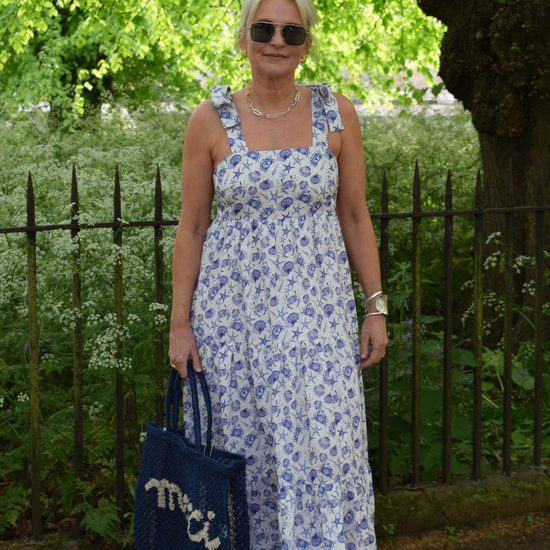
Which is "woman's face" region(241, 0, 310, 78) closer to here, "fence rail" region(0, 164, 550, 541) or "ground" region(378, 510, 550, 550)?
"fence rail" region(0, 164, 550, 541)

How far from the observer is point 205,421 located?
2.03m

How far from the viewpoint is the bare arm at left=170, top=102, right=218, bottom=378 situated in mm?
1989

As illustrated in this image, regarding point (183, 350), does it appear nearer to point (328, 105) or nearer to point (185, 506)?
point (185, 506)

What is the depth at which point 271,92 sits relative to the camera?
78.4 inches

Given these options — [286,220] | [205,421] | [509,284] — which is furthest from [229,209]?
[509,284]

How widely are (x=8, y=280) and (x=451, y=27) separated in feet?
10.5

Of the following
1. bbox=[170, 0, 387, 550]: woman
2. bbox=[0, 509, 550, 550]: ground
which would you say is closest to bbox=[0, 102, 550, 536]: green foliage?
bbox=[0, 509, 550, 550]: ground

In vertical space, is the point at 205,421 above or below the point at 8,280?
below

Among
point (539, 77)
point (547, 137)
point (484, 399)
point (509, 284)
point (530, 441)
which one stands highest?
point (539, 77)

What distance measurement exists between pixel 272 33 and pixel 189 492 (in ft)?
4.70

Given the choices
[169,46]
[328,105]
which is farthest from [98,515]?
[169,46]

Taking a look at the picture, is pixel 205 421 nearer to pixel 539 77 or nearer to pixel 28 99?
pixel 539 77

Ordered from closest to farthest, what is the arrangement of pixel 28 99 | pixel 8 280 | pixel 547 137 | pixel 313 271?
A: pixel 313 271
pixel 8 280
pixel 547 137
pixel 28 99

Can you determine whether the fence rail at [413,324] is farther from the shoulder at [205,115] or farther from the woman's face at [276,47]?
the woman's face at [276,47]
